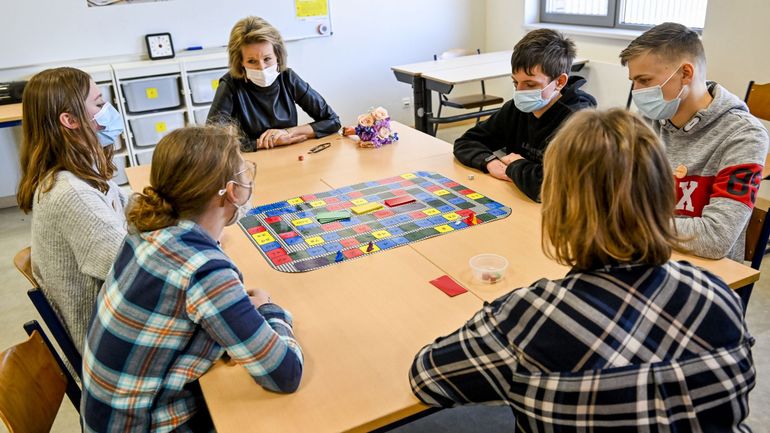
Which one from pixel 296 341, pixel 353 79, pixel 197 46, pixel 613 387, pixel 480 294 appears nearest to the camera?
pixel 613 387

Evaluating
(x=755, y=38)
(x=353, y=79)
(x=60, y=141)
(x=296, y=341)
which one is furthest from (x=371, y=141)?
(x=353, y=79)

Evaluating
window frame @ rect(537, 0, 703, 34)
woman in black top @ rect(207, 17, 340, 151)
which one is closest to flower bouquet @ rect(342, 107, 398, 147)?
woman in black top @ rect(207, 17, 340, 151)

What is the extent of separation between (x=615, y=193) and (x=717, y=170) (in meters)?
0.94

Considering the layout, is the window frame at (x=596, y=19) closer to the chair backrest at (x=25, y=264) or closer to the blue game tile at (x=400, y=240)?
the blue game tile at (x=400, y=240)

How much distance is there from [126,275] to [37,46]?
3.61m

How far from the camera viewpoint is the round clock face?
13.8 ft

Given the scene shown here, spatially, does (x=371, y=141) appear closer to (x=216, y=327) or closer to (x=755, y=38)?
(x=216, y=327)

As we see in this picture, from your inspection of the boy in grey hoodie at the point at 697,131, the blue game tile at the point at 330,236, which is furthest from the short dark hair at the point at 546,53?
the blue game tile at the point at 330,236

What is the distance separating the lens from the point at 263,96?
9.29 feet

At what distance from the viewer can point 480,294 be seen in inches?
A: 55.6

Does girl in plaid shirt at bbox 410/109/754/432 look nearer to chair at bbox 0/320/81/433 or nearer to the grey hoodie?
the grey hoodie

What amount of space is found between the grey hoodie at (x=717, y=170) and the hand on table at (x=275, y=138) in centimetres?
160

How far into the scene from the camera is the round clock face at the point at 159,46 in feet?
13.8

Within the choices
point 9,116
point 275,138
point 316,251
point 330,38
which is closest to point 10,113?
point 9,116
